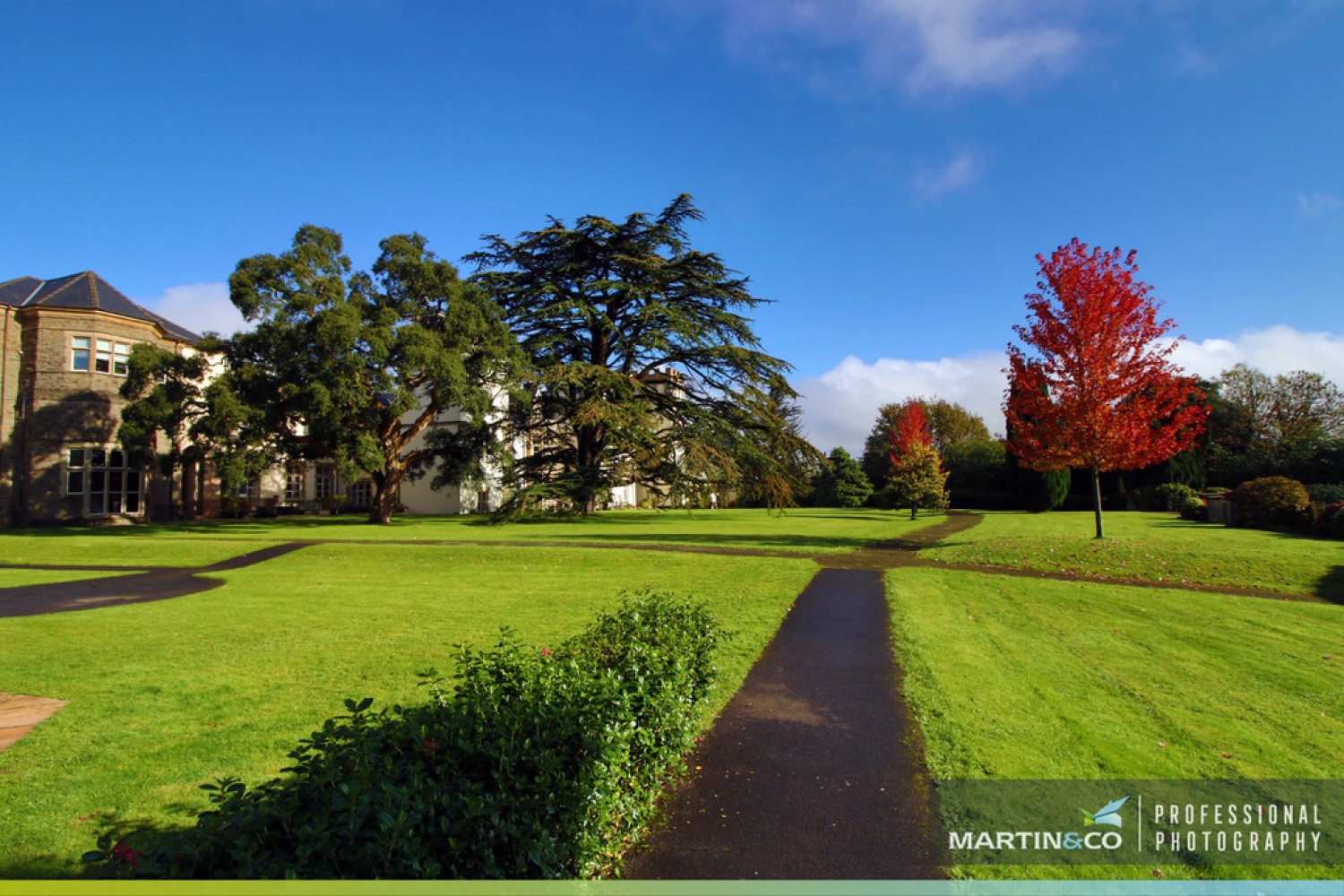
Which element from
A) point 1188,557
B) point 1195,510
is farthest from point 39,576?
point 1195,510

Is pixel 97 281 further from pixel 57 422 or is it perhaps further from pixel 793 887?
pixel 793 887

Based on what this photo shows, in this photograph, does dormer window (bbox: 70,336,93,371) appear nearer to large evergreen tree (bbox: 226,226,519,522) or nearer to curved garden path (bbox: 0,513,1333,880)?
large evergreen tree (bbox: 226,226,519,522)

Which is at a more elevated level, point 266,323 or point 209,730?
point 266,323

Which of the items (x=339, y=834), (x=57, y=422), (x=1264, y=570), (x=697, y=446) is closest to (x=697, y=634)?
(x=339, y=834)

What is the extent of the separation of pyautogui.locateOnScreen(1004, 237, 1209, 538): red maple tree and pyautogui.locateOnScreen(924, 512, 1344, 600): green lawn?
2.61m

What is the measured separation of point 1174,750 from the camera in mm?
4977

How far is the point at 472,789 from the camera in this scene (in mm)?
2627

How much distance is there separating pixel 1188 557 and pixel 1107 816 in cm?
1268

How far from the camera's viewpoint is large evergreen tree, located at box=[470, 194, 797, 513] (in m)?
29.8

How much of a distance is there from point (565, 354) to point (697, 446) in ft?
31.6

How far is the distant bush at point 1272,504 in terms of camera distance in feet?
71.9

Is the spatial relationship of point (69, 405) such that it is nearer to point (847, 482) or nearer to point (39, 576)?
point (39, 576)

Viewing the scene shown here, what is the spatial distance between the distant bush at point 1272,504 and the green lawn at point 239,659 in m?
18.6

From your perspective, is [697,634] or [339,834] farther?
[697,634]
